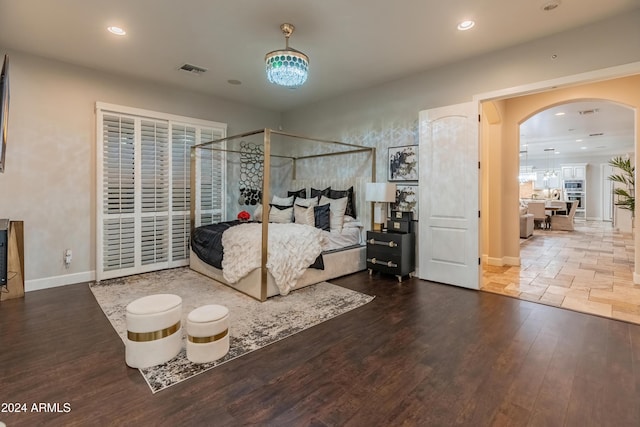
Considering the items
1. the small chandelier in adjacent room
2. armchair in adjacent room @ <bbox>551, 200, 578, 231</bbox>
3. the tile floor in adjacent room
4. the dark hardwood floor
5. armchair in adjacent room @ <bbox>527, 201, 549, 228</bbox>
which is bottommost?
the dark hardwood floor

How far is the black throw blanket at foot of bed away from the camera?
394 centimetres

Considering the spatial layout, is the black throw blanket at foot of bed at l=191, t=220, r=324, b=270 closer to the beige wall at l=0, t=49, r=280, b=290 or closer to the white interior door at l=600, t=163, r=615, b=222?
the beige wall at l=0, t=49, r=280, b=290

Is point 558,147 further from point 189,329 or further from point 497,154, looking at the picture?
point 189,329

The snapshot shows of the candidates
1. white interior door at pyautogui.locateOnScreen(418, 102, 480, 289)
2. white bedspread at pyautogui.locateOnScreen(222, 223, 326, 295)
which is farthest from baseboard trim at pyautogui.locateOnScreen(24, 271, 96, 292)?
white interior door at pyautogui.locateOnScreen(418, 102, 480, 289)

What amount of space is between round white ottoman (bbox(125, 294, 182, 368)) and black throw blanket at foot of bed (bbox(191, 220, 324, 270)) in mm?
1805

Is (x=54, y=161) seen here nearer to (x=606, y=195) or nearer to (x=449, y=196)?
(x=449, y=196)

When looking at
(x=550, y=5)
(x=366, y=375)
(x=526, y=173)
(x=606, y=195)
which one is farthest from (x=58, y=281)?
(x=606, y=195)

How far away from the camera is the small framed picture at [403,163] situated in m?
4.38

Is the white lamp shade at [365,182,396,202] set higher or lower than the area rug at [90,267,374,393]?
higher

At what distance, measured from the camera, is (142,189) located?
4484 millimetres

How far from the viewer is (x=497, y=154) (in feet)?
17.3

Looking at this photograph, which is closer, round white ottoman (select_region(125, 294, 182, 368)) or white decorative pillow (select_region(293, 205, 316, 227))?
round white ottoman (select_region(125, 294, 182, 368))

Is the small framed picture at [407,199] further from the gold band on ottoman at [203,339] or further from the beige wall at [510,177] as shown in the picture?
the gold band on ottoman at [203,339]

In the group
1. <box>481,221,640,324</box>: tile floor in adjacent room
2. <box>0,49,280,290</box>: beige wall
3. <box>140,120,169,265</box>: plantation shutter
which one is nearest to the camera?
<box>481,221,640,324</box>: tile floor in adjacent room
